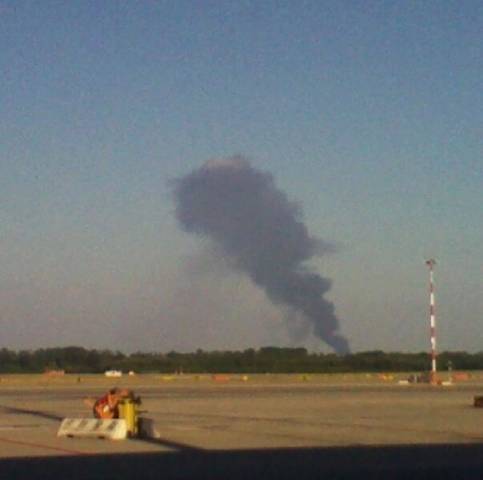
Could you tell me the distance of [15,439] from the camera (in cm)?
3272

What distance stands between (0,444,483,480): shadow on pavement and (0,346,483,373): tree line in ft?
333

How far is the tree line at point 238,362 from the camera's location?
133625 mm

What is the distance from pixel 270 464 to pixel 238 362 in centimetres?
11523

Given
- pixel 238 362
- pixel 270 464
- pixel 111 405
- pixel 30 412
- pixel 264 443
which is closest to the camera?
pixel 270 464

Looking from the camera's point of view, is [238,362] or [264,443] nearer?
[264,443]

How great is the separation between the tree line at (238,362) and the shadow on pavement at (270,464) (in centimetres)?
10154

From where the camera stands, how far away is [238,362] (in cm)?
14012

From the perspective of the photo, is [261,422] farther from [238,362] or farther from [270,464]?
[238,362]

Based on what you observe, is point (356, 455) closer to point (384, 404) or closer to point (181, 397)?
point (384, 404)

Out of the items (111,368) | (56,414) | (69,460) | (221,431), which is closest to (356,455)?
(69,460)

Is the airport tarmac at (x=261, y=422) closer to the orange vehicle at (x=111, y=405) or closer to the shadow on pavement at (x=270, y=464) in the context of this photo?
the orange vehicle at (x=111, y=405)

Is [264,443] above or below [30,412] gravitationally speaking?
below

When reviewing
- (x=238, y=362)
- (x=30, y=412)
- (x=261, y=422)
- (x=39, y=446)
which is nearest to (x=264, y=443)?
(x=39, y=446)

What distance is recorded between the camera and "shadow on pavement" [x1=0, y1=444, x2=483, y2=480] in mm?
23047
